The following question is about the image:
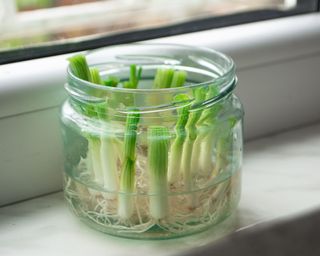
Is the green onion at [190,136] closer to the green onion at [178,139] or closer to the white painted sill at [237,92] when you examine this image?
the green onion at [178,139]

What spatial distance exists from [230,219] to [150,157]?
0.11 m

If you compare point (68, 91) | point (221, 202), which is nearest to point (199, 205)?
point (221, 202)

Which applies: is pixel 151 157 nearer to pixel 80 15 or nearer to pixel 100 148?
pixel 100 148

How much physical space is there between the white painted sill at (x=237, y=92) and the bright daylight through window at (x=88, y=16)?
0.10 ft

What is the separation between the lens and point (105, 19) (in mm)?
729

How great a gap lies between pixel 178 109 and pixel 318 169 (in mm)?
215

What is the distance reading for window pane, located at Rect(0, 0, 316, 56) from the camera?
2.22ft

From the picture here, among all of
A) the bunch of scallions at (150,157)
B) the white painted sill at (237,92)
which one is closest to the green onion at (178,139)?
the bunch of scallions at (150,157)

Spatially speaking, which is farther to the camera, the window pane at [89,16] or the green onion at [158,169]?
the window pane at [89,16]

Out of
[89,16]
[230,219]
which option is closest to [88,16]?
[89,16]

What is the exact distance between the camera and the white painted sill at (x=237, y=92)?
25.2 inches

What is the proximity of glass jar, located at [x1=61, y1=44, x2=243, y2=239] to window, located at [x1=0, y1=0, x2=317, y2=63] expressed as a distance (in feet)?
0.29

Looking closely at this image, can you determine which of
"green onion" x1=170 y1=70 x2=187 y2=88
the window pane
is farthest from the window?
"green onion" x1=170 y1=70 x2=187 y2=88

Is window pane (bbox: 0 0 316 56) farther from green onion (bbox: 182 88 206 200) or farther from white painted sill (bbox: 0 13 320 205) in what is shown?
green onion (bbox: 182 88 206 200)
